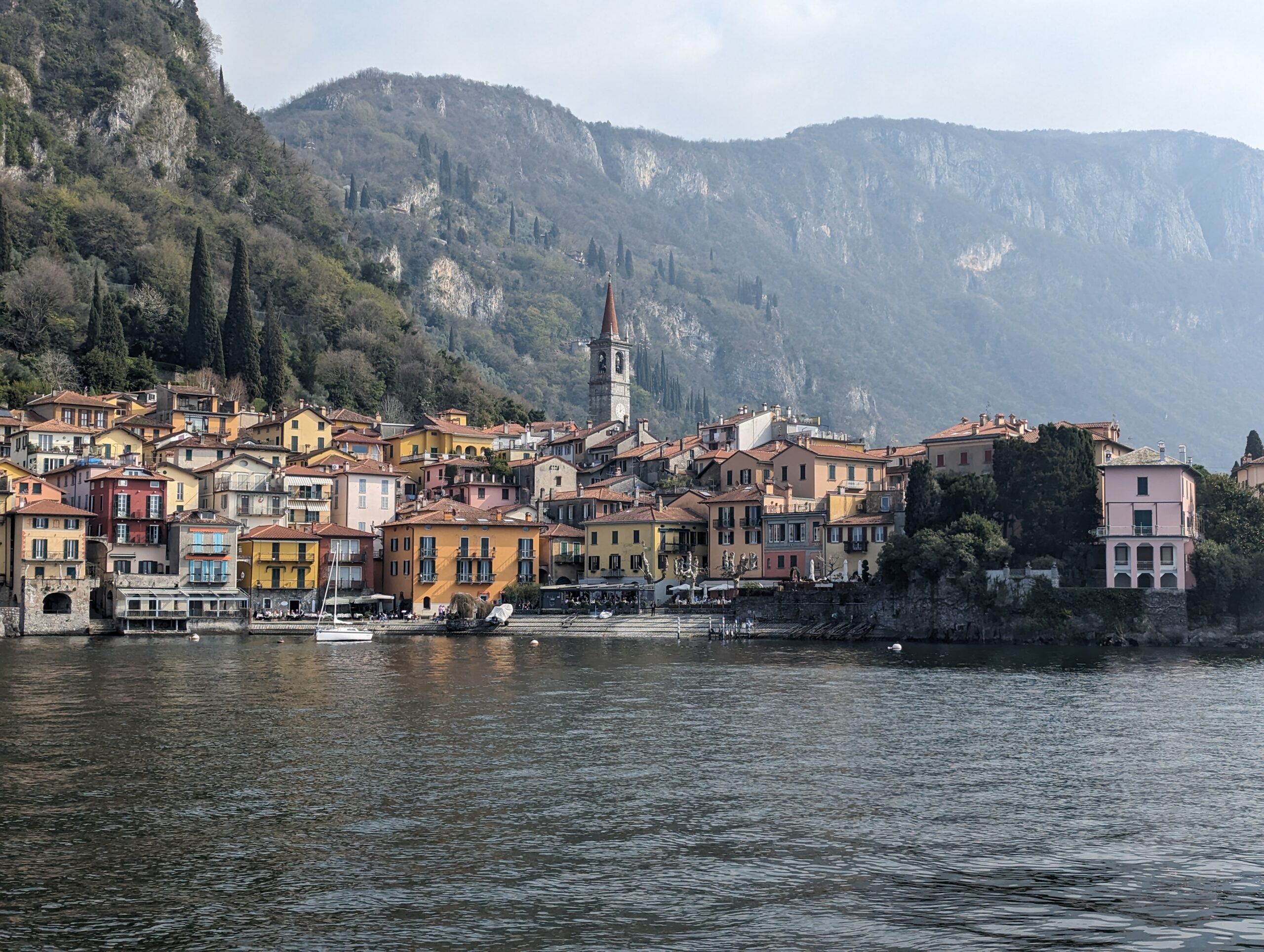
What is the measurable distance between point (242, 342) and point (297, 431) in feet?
41.9

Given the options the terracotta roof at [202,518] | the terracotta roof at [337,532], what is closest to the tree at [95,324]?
the terracotta roof at [202,518]

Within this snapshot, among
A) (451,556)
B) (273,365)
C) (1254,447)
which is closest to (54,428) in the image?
(273,365)

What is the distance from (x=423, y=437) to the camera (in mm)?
113062

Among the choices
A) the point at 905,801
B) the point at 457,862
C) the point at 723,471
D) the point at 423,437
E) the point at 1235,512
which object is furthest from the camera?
the point at 423,437

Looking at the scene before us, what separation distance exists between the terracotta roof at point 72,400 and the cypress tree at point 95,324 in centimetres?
975

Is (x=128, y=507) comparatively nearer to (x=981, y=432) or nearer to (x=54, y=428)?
(x=54, y=428)

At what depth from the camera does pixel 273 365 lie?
376 feet

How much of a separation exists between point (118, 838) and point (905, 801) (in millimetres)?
13795

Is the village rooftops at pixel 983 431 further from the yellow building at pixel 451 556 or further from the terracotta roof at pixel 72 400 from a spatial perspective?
the terracotta roof at pixel 72 400

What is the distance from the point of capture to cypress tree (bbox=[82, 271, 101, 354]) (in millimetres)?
106312

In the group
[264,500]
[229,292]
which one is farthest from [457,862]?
[229,292]

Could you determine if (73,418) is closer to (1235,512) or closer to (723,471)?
(723,471)

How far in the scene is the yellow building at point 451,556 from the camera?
88.1m

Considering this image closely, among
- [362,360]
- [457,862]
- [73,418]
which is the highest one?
[362,360]
